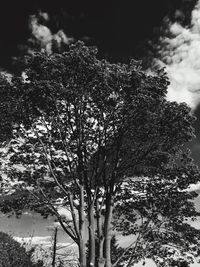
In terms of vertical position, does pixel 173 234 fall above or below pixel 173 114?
below

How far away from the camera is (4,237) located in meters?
23.4

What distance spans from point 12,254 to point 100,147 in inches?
481

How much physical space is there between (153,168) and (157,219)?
2.73 m

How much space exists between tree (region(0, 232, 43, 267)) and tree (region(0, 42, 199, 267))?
6.69 m

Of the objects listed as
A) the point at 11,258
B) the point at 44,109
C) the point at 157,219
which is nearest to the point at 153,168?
the point at 157,219

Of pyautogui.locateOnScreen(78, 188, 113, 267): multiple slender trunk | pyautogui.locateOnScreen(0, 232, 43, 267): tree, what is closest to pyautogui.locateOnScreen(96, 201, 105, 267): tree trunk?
pyautogui.locateOnScreen(78, 188, 113, 267): multiple slender trunk

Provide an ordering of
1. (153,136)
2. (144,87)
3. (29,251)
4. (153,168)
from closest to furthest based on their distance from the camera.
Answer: (144,87), (153,136), (153,168), (29,251)

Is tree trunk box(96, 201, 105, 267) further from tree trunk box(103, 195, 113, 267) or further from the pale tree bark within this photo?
the pale tree bark

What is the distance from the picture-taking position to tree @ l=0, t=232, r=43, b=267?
19797 mm

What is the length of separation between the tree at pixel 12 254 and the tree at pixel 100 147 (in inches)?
264

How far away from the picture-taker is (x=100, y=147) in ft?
46.9

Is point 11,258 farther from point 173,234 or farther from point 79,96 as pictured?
point 79,96

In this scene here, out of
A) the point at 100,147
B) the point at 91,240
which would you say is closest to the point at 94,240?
the point at 91,240

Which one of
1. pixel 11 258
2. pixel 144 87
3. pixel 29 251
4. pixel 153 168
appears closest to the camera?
pixel 144 87
